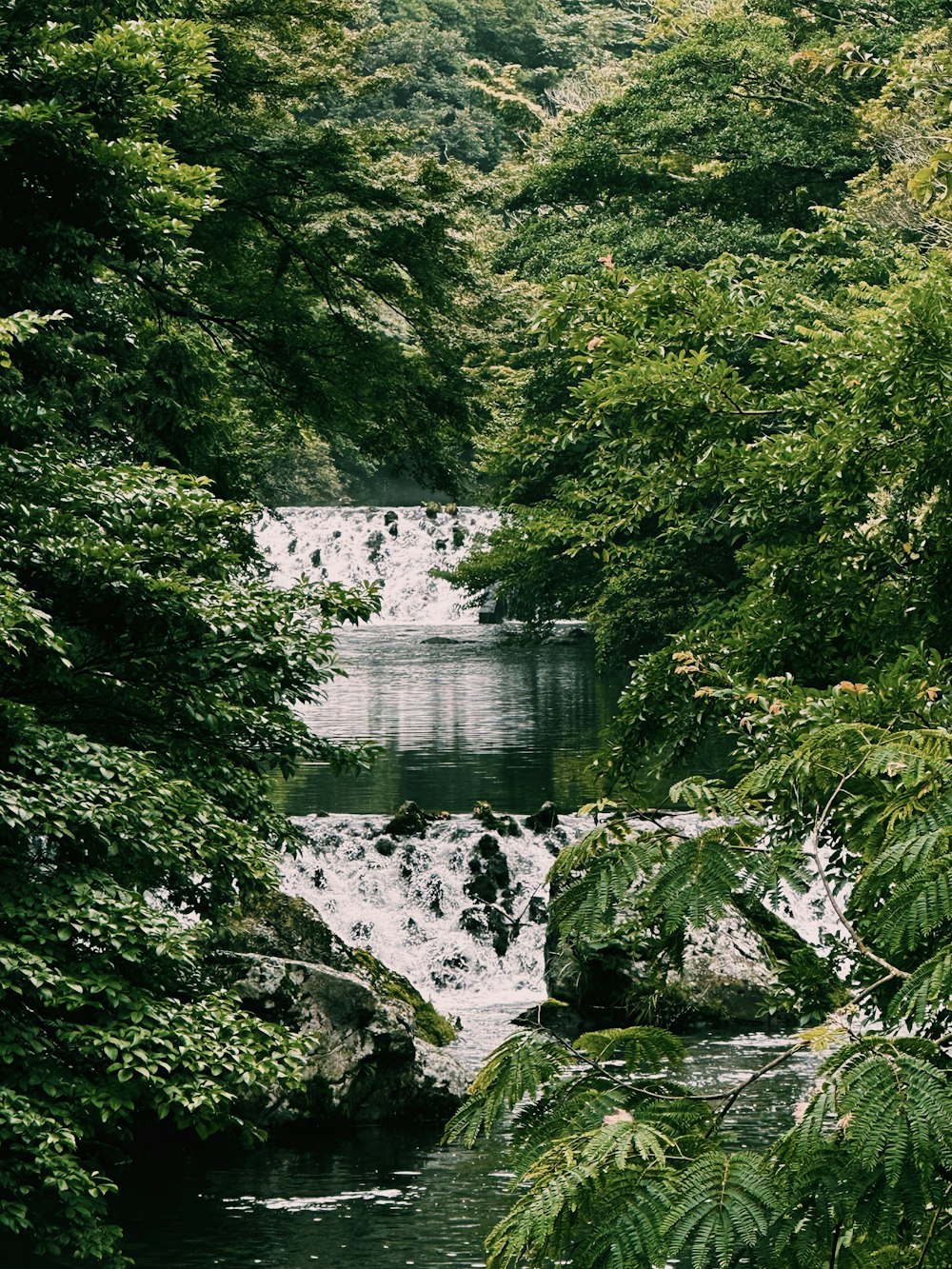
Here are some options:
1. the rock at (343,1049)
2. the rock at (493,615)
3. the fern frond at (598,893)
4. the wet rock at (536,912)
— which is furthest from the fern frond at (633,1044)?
the rock at (493,615)

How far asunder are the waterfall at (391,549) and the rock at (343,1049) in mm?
28231

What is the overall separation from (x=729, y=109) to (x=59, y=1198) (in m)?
25.9

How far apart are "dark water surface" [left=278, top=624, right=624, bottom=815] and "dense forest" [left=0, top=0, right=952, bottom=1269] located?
2.75 metres

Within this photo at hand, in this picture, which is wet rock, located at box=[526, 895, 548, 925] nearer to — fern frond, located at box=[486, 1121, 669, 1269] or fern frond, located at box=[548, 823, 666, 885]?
fern frond, located at box=[548, 823, 666, 885]

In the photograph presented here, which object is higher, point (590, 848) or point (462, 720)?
point (462, 720)

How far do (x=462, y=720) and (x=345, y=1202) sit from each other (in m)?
16.1

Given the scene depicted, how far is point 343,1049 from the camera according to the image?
10992 mm

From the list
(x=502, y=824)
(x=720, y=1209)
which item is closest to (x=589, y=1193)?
(x=720, y=1209)

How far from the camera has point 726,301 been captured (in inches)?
337

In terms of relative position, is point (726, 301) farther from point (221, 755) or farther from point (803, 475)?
point (221, 755)

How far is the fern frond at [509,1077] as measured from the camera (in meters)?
3.42

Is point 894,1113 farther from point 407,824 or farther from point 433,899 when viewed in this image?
point 407,824

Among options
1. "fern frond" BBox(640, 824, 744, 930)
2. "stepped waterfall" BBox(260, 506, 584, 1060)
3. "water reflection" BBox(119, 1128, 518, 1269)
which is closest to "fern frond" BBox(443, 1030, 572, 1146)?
"fern frond" BBox(640, 824, 744, 930)

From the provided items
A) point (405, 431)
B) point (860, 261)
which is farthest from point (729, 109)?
point (860, 261)
